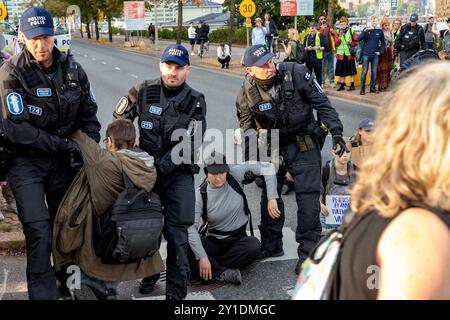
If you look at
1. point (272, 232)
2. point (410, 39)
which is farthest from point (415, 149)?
point (410, 39)

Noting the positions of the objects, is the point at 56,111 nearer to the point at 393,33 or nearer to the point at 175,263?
the point at 175,263

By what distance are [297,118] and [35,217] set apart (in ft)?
7.18

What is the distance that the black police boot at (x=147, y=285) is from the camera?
4.55 m

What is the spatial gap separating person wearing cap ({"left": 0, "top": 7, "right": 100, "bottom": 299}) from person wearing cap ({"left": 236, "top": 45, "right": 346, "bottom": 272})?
1495mm

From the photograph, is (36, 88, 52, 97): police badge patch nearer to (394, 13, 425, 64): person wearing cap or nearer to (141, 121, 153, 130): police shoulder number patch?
(141, 121, 153, 130): police shoulder number patch

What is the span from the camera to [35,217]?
388cm

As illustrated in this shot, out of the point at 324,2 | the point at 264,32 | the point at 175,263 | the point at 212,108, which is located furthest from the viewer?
the point at 324,2

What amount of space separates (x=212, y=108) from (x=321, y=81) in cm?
392

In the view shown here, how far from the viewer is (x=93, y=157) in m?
4.04

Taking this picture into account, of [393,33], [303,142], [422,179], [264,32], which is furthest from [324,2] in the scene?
[422,179]

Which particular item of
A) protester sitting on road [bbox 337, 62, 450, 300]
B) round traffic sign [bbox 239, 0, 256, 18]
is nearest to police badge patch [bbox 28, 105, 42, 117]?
protester sitting on road [bbox 337, 62, 450, 300]

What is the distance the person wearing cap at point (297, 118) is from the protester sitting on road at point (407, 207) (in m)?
3.16

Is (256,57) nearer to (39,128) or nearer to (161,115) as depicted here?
(161,115)

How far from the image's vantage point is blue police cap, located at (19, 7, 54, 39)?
398 cm
